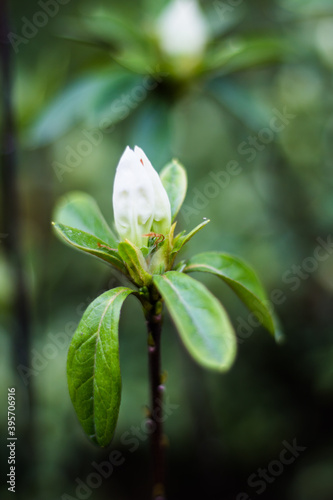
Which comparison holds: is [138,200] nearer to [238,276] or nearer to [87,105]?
[238,276]

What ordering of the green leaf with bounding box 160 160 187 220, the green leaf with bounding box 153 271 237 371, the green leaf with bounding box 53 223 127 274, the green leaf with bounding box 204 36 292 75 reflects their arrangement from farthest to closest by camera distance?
the green leaf with bounding box 204 36 292 75 → the green leaf with bounding box 160 160 187 220 → the green leaf with bounding box 53 223 127 274 → the green leaf with bounding box 153 271 237 371

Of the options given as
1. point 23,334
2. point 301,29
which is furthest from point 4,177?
point 301,29

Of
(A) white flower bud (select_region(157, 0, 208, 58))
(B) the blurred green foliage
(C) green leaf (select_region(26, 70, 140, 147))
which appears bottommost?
(B) the blurred green foliage

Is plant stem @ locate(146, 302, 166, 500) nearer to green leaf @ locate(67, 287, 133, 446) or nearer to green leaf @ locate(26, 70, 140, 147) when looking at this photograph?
green leaf @ locate(67, 287, 133, 446)

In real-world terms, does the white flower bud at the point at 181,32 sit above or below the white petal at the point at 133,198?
above

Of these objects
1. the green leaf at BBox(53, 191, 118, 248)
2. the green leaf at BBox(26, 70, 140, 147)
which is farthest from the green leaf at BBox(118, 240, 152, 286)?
the green leaf at BBox(26, 70, 140, 147)

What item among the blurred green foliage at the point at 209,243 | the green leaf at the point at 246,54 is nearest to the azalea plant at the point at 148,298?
the blurred green foliage at the point at 209,243

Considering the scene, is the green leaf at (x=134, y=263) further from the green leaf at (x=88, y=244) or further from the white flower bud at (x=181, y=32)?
the white flower bud at (x=181, y=32)

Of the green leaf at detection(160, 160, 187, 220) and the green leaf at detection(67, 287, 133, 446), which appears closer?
the green leaf at detection(67, 287, 133, 446)
